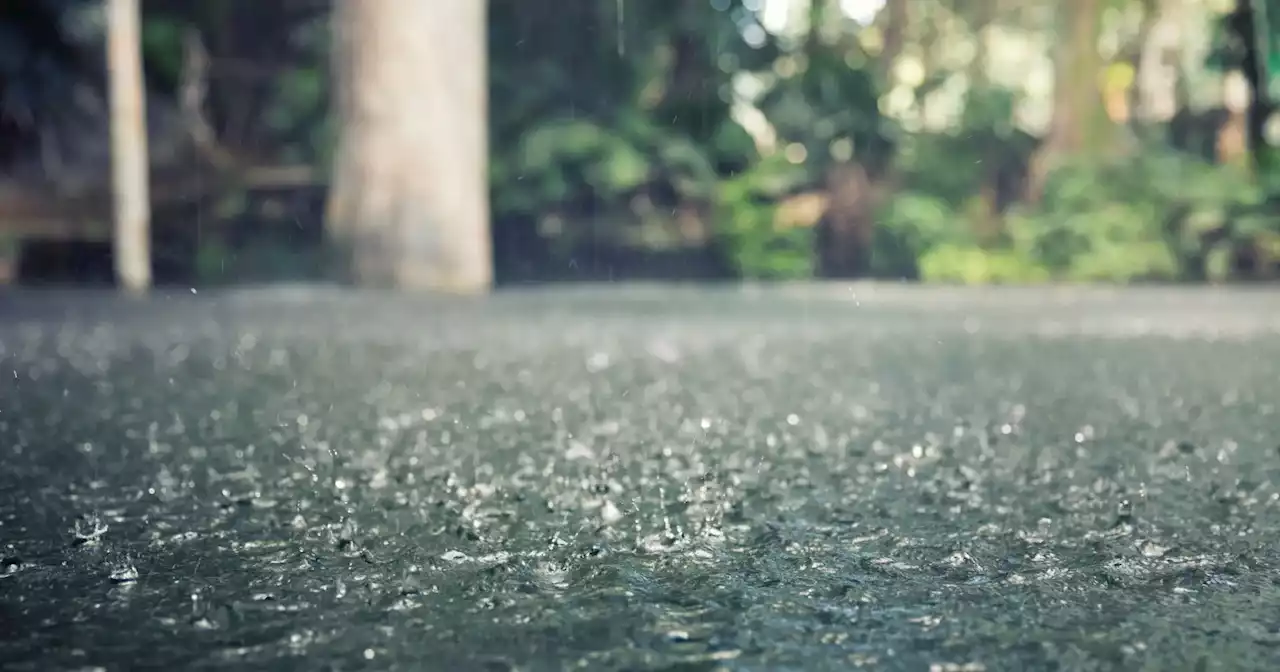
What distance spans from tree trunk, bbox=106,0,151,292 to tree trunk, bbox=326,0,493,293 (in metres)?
1.12

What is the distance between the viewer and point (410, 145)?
287 inches

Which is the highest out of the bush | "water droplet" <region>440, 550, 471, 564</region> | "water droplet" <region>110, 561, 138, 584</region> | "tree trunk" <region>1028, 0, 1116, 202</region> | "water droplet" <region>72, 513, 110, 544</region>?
"tree trunk" <region>1028, 0, 1116, 202</region>

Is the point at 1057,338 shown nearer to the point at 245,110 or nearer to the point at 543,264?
the point at 543,264

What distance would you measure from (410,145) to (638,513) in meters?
6.28

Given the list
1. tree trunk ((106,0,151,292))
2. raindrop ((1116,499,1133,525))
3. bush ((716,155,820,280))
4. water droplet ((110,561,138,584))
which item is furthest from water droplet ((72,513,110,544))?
bush ((716,155,820,280))

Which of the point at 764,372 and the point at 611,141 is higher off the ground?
the point at 611,141

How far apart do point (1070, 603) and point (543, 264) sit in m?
9.72

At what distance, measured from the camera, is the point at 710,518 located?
1284 millimetres

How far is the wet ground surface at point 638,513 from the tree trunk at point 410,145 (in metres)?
4.01

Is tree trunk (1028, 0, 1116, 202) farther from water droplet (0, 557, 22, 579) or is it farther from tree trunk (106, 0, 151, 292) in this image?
water droplet (0, 557, 22, 579)

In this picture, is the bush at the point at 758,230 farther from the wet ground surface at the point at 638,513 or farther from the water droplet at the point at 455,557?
the water droplet at the point at 455,557

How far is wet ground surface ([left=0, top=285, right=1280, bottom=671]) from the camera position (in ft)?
2.76

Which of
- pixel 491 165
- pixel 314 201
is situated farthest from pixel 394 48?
pixel 314 201

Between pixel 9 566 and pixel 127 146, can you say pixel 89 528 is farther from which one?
pixel 127 146
